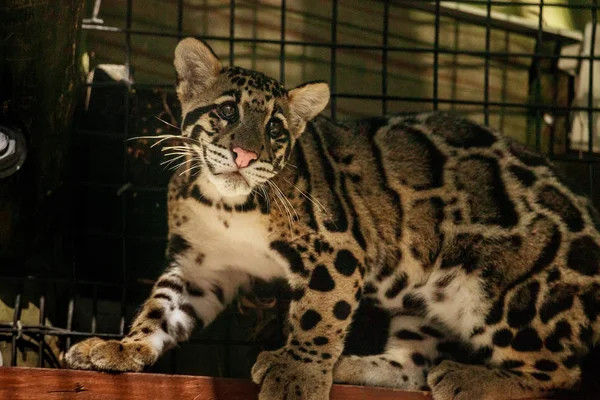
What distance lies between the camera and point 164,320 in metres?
4.15

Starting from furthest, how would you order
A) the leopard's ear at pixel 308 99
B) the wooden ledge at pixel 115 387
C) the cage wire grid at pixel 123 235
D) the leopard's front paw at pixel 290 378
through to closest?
the cage wire grid at pixel 123 235 < the leopard's ear at pixel 308 99 < the leopard's front paw at pixel 290 378 < the wooden ledge at pixel 115 387

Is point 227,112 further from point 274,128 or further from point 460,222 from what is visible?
point 460,222

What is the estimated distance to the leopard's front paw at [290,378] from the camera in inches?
151

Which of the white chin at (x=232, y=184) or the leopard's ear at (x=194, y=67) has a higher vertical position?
the leopard's ear at (x=194, y=67)

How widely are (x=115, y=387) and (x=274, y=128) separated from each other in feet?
3.69

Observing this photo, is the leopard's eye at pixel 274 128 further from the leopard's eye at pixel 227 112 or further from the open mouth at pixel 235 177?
the open mouth at pixel 235 177

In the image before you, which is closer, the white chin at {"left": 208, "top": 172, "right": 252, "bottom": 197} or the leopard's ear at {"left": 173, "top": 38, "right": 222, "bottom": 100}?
the white chin at {"left": 208, "top": 172, "right": 252, "bottom": 197}

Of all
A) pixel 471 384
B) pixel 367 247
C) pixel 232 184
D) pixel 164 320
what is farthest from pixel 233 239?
pixel 471 384

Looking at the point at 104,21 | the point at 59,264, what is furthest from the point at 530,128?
the point at 59,264

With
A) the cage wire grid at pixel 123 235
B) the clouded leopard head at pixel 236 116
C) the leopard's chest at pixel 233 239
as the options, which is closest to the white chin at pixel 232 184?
the clouded leopard head at pixel 236 116

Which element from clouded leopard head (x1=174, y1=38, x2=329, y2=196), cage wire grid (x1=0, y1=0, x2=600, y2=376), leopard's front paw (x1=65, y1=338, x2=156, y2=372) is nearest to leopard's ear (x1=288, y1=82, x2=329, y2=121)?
clouded leopard head (x1=174, y1=38, x2=329, y2=196)

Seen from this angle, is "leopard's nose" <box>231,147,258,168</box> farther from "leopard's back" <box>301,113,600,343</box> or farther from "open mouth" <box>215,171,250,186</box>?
"leopard's back" <box>301,113,600,343</box>

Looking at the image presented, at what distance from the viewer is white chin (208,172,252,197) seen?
12.8 feet

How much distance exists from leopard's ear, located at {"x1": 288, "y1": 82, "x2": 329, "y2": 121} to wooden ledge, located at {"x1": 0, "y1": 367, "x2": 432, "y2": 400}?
1.07 metres
